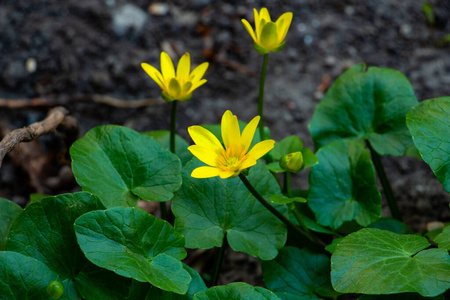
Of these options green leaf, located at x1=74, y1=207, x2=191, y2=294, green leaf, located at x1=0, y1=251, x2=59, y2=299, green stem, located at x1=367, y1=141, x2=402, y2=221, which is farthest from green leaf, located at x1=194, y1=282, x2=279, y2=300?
green stem, located at x1=367, y1=141, x2=402, y2=221

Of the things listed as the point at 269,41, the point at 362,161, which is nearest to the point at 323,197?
the point at 362,161

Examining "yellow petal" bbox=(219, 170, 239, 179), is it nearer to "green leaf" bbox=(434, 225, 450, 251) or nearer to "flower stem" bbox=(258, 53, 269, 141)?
"flower stem" bbox=(258, 53, 269, 141)

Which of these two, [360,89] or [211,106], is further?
[211,106]

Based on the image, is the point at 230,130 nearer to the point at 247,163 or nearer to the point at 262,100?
the point at 247,163

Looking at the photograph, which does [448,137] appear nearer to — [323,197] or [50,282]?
[323,197]

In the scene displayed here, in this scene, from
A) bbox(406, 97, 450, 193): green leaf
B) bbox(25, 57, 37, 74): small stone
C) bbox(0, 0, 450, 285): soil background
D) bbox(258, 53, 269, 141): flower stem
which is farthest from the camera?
bbox(25, 57, 37, 74): small stone
